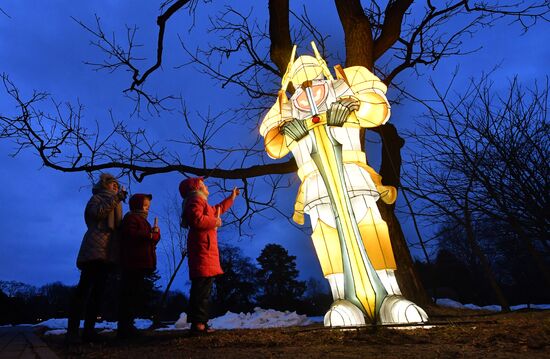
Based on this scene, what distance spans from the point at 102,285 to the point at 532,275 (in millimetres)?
13883

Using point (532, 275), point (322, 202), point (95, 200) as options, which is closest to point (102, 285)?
point (95, 200)

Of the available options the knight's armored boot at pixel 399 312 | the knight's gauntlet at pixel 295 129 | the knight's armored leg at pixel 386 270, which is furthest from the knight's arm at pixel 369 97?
the knight's armored boot at pixel 399 312

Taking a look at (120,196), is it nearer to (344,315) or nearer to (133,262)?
(133,262)

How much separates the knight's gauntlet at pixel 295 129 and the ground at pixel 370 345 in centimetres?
181

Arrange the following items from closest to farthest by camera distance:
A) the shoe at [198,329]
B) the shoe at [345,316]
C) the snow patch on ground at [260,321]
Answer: the shoe at [345,316]
the shoe at [198,329]
the snow patch on ground at [260,321]

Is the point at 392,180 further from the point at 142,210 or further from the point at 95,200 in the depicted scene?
the point at 95,200

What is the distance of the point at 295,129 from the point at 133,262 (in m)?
2.14

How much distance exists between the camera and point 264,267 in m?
26.8

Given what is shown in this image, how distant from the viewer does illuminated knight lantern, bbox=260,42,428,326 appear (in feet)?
9.96

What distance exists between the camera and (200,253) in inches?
140

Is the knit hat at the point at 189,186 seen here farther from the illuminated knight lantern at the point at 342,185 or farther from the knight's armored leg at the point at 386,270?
the knight's armored leg at the point at 386,270

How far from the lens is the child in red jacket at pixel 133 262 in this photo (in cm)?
374

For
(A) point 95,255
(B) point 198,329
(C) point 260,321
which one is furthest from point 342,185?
(C) point 260,321

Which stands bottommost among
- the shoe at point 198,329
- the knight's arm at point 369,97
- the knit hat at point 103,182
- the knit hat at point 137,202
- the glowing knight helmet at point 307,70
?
the shoe at point 198,329
